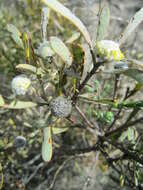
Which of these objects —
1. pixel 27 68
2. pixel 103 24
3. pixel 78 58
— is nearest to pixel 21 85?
pixel 27 68

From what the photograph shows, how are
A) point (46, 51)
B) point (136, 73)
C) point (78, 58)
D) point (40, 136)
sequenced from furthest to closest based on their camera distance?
point (40, 136), point (46, 51), point (78, 58), point (136, 73)

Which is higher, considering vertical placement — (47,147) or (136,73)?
(136,73)

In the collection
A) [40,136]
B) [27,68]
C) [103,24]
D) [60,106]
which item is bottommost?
[40,136]

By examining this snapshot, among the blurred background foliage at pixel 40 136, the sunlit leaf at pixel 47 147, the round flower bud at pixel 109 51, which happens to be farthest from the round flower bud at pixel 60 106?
the blurred background foliage at pixel 40 136

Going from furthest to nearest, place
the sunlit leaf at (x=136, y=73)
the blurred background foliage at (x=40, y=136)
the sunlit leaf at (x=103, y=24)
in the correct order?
the blurred background foliage at (x=40, y=136), the sunlit leaf at (x=103, y=24), the sunlit leaf at (x=136, y=73)

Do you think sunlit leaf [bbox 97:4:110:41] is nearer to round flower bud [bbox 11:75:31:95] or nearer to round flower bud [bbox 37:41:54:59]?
round flower bud [bbox 37:41:54:59]

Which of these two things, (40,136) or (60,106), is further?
(40,136)

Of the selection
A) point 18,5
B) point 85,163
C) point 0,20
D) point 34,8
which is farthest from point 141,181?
point 18,5

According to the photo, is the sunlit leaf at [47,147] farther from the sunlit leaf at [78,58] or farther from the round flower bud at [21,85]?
the sunlit leaf at [78,58]

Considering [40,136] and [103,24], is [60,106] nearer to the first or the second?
[103,24]

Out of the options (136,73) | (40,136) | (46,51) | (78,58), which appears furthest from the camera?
(40,136)

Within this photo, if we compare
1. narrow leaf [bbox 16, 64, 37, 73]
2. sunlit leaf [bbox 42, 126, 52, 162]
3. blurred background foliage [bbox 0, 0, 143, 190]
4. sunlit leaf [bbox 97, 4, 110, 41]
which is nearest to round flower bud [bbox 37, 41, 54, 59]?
narrow leaf [bbox 16, 64, 37, 73]
